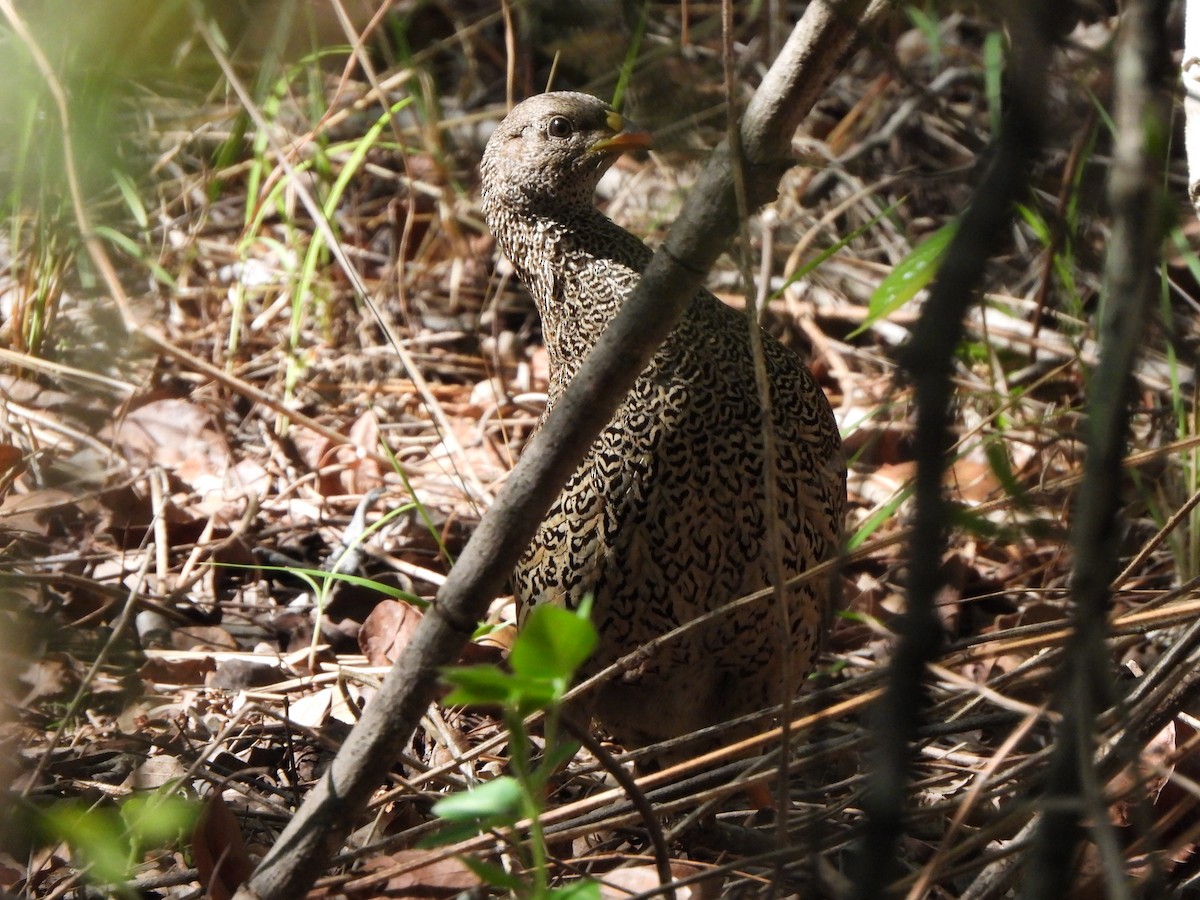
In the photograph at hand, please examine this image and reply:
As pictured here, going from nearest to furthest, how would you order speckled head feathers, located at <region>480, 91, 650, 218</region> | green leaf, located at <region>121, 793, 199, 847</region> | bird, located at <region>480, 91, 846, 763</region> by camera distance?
green leaf, located at <region>121, 793, 199, 847</region> → bird, located at <region>480, 91, 846, 763</region> → speckled head feathers, located at <region>480, 91, 650, 218</region>

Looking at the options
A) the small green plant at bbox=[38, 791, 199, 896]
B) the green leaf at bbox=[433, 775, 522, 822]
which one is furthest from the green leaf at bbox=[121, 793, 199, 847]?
the green leaf at bbox=[433, 775, 522, 822]

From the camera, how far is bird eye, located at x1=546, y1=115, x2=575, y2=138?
9.91 ft

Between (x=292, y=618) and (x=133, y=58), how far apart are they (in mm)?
1968

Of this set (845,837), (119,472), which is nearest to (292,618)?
(119,472)

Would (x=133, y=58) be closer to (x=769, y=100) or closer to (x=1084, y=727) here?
(x=769, y=100)

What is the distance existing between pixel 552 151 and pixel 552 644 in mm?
1931

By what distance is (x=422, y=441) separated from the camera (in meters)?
4.04

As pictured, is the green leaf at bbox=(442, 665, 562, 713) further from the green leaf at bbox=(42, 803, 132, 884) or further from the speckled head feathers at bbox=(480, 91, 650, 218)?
the speckled head feathers at bbox=(480, 91, 650, 218)

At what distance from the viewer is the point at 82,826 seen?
170 centimetres

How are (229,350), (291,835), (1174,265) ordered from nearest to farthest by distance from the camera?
1. (291,835)
2. (1174,265)
3. (229,350)

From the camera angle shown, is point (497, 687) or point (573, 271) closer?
point (497, 687)

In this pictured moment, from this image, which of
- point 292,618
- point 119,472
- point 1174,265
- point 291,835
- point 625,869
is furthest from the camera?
point 1174,265

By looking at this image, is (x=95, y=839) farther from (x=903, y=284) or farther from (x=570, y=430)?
(x=903, y=284)

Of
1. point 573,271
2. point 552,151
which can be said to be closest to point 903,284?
point 573,271
